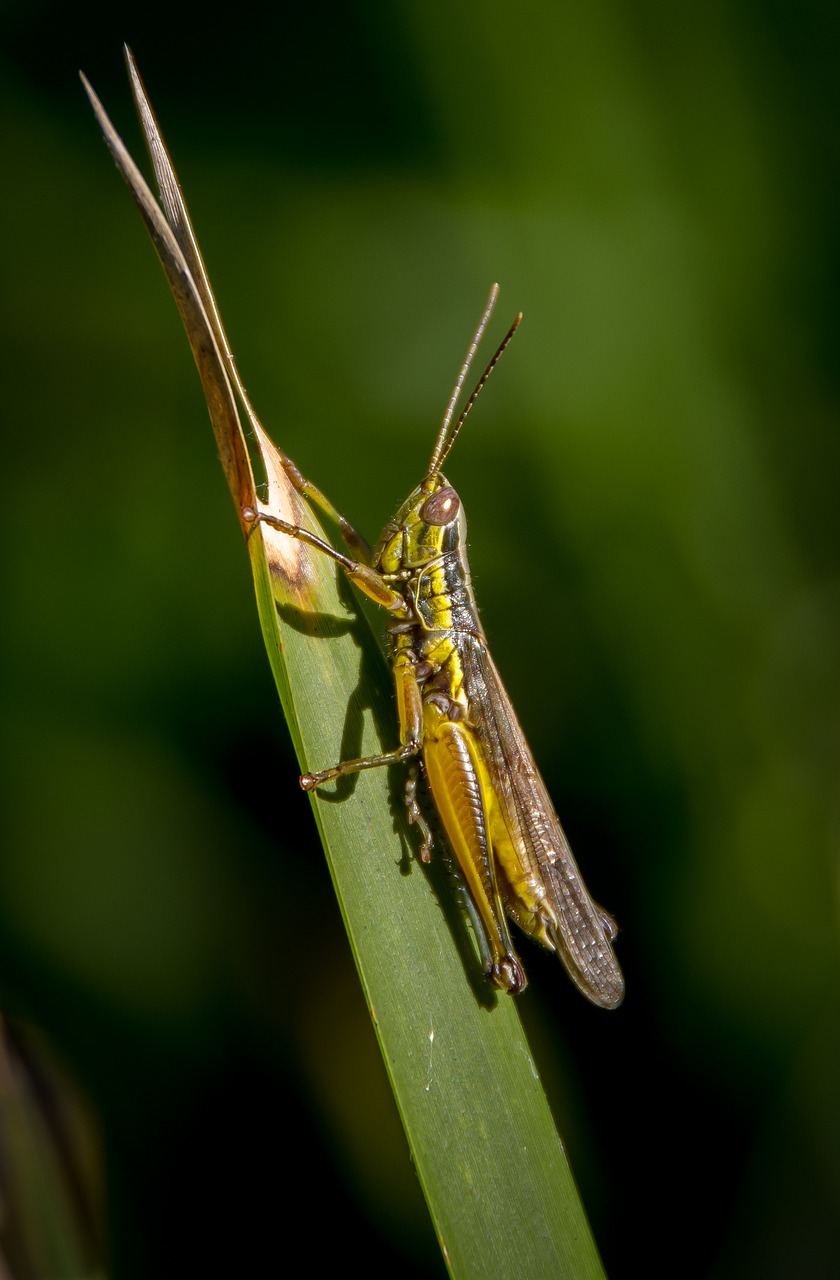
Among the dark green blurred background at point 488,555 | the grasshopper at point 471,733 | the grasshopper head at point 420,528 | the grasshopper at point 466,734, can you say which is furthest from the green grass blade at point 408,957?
the dark green blurred background at point 488,555

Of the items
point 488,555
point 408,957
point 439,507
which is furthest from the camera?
point 488,555

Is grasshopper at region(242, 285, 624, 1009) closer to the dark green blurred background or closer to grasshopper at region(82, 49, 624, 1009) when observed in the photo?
grasshopper at region(82, 49, 624, 1009)

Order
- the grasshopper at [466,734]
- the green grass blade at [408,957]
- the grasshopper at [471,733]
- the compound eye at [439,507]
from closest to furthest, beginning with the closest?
the green grass blade at [408,957] < the grasshopper at [466,734] < the grasshopper at [471,733] < the compound eye at [439,507]

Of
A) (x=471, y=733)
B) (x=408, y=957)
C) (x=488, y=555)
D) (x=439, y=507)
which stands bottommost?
(x=408, y=957)

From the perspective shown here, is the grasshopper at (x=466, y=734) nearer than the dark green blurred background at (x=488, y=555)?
Yes

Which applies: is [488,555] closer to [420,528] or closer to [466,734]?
[420,528]

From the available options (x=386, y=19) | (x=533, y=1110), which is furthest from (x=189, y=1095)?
(x=386, y=19)

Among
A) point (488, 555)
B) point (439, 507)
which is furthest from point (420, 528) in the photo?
point (488, 555)

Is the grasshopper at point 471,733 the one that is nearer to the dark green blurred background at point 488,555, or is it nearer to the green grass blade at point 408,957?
the dark green blurred background at point 488,555
